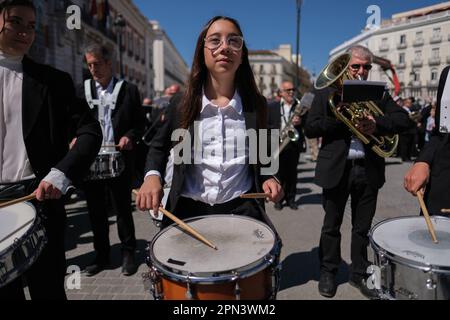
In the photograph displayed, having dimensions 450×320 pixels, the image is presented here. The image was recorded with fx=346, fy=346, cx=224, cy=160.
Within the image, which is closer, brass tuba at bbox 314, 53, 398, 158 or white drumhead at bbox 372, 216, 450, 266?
white drumhead at bbox 372, 216, 450, 266

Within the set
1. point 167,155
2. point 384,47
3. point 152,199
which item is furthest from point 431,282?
point 384,47

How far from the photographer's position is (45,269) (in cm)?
188

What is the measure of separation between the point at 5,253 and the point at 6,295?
49cm

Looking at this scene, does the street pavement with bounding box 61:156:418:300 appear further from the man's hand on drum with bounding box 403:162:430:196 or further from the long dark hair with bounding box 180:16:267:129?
the man's hand on drum with bounding box 403:162:430:196

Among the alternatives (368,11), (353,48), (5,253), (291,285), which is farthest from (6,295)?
(368,11)

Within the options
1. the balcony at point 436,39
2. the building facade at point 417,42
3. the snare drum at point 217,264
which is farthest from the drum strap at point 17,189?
the balcony at point 436,39

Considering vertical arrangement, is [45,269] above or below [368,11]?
below

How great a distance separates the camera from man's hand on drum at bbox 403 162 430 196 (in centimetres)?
211

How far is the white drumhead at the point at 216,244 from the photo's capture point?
1.44m

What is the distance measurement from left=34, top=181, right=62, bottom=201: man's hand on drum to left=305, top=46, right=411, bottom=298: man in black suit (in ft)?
6.96

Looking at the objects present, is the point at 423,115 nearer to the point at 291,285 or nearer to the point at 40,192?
the point at 291,285

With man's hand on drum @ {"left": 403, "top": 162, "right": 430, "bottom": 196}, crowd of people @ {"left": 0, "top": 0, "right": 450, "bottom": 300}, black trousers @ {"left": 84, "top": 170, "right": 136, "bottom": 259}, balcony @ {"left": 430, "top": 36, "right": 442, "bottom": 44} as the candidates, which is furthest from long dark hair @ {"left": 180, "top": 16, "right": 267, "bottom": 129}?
balcony @ {"left": 430, "top": 36, "right": 442, "bottom": 44}

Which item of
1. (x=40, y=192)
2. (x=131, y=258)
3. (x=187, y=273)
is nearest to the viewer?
(x=187, y=273)

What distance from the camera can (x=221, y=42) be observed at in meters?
1.86
